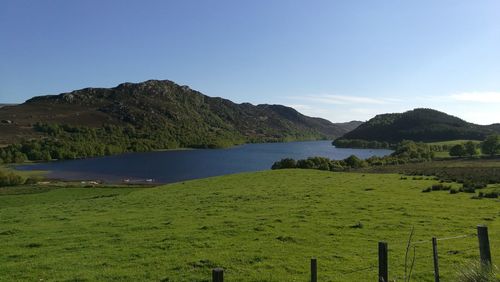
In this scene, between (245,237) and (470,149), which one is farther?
(470,149)

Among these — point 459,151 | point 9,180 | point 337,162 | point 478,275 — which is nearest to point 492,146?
point 459,151

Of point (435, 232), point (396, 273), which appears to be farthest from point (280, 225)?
point (396, 273)

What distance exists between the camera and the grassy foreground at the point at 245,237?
1877 centimetres

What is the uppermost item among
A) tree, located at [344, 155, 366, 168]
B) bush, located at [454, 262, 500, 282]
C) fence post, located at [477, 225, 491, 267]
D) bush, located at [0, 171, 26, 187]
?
fence post, located at [477, 225, 491, 267]

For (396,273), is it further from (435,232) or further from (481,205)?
(481,205)

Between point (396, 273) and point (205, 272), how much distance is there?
8297 mm

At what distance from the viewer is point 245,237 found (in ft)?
83.0

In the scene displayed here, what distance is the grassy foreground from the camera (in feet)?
61.6

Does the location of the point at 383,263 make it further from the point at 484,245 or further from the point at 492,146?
the point at 492,146

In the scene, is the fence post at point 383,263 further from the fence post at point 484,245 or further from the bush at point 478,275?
the fence post at point 484,245

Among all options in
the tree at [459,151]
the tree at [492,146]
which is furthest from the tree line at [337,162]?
the tree at [492,146]

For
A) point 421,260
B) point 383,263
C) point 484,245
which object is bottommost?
point 421,260

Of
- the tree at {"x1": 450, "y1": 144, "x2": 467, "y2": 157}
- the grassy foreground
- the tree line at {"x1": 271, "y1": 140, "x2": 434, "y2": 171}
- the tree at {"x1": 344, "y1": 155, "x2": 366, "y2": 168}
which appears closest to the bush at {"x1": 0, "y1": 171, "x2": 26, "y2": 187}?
the tree line at {"x1": 271, "y1": 140, "x2": 434, "y2": 171}

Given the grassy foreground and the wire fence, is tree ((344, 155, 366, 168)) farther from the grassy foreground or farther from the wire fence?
the wire fence
